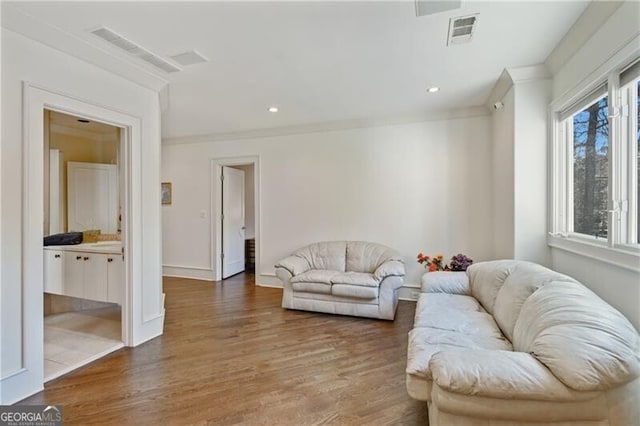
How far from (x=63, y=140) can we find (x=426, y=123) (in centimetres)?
553

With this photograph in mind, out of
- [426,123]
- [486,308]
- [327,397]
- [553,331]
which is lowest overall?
[327,397]

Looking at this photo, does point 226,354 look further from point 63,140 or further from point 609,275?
point 63,140

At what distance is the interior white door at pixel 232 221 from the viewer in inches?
225

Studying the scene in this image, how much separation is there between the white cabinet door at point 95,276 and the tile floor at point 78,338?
294 millimetres

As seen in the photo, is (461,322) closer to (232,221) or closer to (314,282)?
(314,282)

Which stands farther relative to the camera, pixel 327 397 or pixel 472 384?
pixel 327 397

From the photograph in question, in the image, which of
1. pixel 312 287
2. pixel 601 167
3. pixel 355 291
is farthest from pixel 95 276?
pixel 601 167

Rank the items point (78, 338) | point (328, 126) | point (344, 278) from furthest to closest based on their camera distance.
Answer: point (328, 126)
point (344, 278)
point (78, 338)

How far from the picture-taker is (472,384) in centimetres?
131

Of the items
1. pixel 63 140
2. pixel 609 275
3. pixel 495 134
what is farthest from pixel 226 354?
pixel 63 140

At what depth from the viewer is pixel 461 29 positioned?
2.28 metres

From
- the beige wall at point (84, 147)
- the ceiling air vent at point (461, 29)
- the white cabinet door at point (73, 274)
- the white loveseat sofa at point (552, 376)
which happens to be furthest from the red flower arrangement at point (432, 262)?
the beige wall at point (84, 147)

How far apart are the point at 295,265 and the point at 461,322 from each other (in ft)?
7.48

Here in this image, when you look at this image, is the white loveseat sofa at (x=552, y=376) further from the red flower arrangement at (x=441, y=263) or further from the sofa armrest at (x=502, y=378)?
the red flower arrangement at (x=441, y=263)
